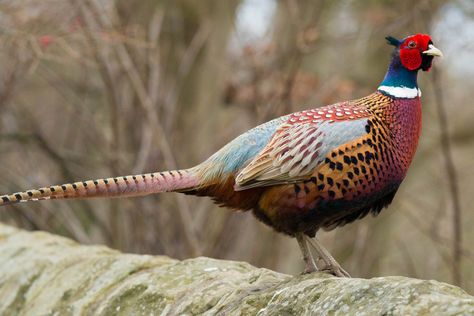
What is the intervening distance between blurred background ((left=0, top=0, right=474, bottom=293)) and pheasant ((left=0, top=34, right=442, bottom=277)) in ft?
10.1

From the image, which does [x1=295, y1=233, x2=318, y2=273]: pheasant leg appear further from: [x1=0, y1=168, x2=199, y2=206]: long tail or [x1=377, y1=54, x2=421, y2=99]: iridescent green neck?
[x1=377, y1=54, x2=421, y2=99]: iridescent green neck

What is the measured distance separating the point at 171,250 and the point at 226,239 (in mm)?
558

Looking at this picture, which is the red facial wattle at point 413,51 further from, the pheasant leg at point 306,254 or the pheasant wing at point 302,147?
the pheasant leg at point 306,254

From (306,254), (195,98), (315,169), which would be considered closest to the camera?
(315,169)

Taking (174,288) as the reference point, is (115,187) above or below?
above

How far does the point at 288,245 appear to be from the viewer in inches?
368

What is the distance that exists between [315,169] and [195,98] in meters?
5.03

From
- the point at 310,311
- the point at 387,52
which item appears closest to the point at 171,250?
the point at 387,52

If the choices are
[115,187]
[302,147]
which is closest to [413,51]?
[302,147]

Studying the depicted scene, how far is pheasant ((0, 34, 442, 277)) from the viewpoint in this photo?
12.3 feet

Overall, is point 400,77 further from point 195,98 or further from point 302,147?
point 195,98

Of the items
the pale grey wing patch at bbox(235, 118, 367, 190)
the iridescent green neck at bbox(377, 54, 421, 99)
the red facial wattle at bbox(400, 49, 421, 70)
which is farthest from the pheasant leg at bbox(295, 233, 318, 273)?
the red facial wattle at bbox(400, 49, 421, 70)

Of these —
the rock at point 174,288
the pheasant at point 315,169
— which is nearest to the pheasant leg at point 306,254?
the pheasant at point 315,169

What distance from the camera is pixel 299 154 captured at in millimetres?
3773
